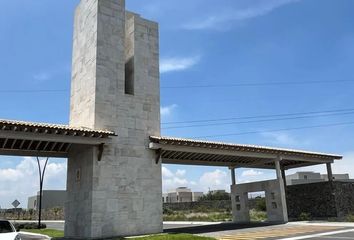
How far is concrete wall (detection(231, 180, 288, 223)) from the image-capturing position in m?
27.5

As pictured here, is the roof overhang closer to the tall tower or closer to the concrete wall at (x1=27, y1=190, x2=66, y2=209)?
the tall tower

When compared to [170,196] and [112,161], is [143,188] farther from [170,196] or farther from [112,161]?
[170,196]

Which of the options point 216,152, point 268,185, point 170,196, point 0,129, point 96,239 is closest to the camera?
point 0,129

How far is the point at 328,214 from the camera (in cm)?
3025

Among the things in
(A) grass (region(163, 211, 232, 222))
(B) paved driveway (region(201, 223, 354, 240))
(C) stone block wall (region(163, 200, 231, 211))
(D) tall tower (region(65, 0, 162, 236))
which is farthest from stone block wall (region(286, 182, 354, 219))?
(C) stone block wall (region(163, 200, 231, 211))

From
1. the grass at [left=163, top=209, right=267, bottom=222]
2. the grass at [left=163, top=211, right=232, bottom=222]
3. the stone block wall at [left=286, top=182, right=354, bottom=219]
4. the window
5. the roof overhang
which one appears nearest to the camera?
the roof overhang

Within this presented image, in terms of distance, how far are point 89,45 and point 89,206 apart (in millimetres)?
8831

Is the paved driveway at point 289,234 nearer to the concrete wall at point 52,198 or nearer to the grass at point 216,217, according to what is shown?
the grass at point 216,217

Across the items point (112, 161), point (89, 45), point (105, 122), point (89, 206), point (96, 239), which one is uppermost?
point (89, 45)

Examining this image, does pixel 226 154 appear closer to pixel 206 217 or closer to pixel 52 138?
pixel 52 138

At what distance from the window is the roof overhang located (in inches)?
149

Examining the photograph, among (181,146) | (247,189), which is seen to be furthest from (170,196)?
(181,146)

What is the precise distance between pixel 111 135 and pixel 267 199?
49.4 ft

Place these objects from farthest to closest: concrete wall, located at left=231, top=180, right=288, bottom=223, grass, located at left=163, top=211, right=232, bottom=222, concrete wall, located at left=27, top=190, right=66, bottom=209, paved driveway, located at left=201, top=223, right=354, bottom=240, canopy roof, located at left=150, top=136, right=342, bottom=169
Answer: concrete wall, located at left=27, top=190, right=66, bottom=209 < grass, located at left=163, top=211, right=232, bottom=222 < concrete wall, located at left=231, top=180, right=288, bottom=223 < canopy roof, located at left=150, top=136, right=342, bottom=169 < paved driveway, located at left=201, top=223, right=354, bottom=240
